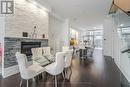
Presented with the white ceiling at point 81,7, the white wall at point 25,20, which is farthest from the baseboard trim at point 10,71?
the white ceiling at point 81,7

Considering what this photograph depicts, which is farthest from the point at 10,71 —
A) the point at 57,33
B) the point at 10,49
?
the point at 57,33

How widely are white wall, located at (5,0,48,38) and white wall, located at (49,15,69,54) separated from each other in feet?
5.66

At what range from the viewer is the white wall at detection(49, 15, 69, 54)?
9.06 m

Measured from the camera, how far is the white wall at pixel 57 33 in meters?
9.06

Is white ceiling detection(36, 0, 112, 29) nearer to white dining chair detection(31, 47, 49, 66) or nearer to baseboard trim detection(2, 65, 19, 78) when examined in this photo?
white dining chair detection(31, 47, 49, 66)

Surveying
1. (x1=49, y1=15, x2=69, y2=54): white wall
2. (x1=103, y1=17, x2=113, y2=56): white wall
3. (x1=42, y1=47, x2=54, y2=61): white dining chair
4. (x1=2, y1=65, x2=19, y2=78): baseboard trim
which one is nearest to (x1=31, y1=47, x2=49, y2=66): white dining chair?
(x1=42, y1=47, x2=54, y2=61): white dining chair

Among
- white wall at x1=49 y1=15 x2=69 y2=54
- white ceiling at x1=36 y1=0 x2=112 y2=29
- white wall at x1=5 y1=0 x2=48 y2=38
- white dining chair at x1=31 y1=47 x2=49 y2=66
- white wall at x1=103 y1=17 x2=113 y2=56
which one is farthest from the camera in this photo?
white wall at x1=103 y1=17 x2=113 y2=56

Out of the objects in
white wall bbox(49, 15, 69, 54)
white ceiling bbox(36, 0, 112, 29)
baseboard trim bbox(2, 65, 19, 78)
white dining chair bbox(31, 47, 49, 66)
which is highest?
white ceiling bbox(36, 0, 112, 29)

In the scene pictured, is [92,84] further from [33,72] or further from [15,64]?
[15,64]

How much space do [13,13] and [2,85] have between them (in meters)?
2.56

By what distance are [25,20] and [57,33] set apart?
4.79m

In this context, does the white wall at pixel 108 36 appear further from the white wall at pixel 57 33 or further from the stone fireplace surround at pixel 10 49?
the stone fireplace surround at pixel 10 49

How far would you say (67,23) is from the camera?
444 inches

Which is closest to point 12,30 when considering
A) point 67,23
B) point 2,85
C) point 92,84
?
point 2,85
